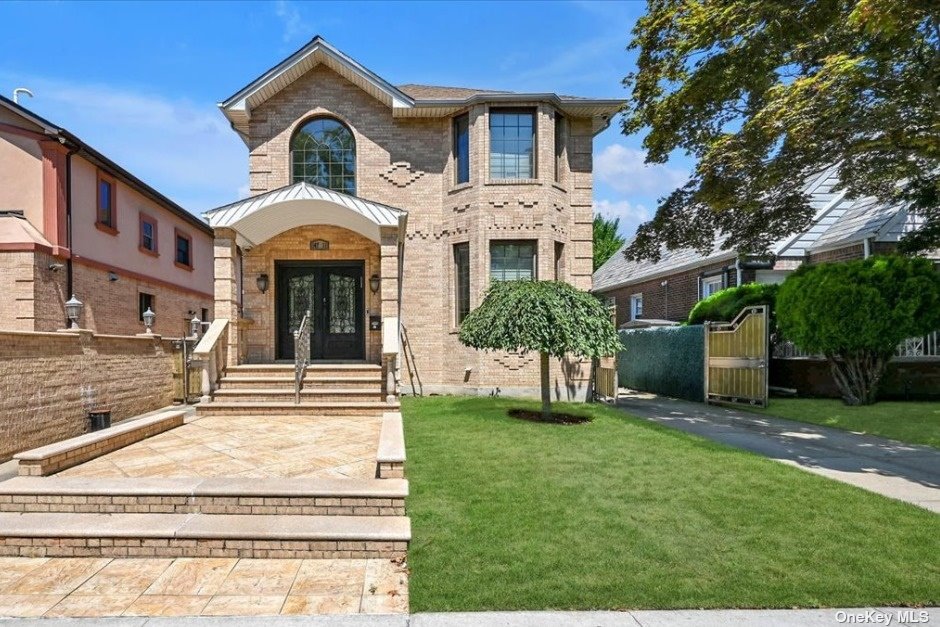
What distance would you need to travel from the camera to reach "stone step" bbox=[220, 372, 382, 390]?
9367 mm

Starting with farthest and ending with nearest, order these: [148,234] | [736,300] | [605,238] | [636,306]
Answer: [605,238] → [636,306] → [148,234] → [736,300]

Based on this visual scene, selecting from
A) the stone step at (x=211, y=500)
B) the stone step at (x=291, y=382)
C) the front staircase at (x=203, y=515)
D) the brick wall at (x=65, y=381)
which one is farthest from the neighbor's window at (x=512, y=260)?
the stone step at (x=211, y=500)

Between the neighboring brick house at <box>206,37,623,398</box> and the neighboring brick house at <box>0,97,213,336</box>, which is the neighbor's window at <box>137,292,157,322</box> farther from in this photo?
the neighboring brick house at <box>206,37,623,398</box>

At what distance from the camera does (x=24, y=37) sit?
30.7ft

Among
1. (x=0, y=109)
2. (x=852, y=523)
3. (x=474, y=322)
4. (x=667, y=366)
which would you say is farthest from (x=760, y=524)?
(x=0, y=109)

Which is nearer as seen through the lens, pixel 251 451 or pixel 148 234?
pixel 251 451

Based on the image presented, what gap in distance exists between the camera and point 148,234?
1614 centimetres

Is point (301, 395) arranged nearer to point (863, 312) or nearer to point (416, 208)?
point (416, 208)

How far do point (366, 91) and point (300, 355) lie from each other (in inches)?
271

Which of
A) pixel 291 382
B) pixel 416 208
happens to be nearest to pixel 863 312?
pixel 416 208

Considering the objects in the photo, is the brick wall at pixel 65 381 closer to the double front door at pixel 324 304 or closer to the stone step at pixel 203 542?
the double front door at pixel 324 304

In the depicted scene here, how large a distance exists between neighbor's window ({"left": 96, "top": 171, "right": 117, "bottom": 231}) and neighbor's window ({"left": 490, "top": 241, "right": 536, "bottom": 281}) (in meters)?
10.7

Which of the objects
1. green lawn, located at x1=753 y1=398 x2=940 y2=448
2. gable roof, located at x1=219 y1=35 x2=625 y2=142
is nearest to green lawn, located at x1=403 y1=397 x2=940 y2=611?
green lawn, located at x1=753 y1=398 x2=940 y2=448

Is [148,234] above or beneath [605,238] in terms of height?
beneath
